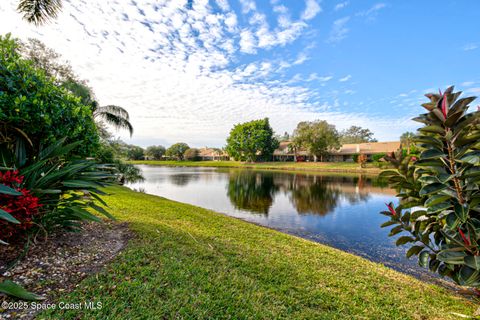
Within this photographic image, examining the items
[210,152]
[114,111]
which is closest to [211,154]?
[210,152]

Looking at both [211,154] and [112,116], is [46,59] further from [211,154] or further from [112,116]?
[211,154]

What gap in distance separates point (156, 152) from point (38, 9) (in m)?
74.2

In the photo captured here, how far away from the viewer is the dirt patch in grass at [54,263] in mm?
1739

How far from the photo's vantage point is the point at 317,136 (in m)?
36.3

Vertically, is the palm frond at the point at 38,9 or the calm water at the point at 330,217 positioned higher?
the palm frond at the point at 38,9

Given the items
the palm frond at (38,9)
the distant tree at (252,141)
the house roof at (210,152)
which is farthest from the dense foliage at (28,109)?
the house roof at (210,152)

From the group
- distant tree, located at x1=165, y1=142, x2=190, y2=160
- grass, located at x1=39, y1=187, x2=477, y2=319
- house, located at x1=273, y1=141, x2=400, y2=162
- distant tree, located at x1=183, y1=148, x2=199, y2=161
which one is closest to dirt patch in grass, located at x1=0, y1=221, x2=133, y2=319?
grass, located at x1=39, y1=187, x2=477, y2=319

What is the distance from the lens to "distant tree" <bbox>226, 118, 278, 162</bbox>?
147 ft

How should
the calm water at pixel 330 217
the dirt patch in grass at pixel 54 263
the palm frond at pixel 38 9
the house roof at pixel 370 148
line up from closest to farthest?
the dirt patch in grass at pixel 54 263
the calm water at pixel 330 217
the palm frond at pixel 38 9
the house roof at pixel 370 148

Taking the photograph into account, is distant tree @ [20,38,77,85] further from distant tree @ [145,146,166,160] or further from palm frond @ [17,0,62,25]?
distant tree @ [145,146,166,160]

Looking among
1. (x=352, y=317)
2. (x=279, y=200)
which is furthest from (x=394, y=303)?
(x=279, y=200)

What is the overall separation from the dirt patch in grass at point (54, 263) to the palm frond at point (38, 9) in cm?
798

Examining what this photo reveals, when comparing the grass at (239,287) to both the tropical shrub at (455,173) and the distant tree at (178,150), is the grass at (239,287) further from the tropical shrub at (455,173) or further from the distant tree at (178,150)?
the distant tree at (178,150)

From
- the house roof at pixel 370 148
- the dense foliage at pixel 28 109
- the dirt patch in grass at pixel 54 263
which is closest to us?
the dirt patch in grass at pixel 54 263
